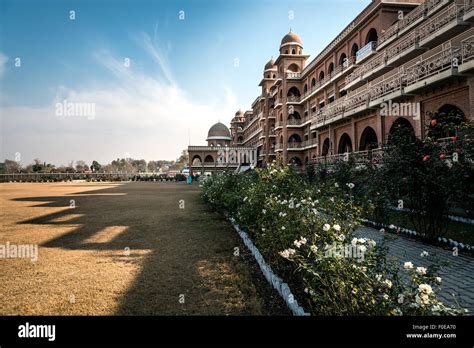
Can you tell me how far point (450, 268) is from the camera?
167 inches

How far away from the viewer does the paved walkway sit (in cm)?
329

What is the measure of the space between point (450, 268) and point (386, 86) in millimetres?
13538

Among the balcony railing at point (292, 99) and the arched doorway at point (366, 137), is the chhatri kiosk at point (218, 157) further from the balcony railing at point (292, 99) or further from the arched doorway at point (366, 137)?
the arched doorway at point (366, 137)

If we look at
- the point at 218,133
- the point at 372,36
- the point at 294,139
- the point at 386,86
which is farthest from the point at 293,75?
the point at 218,133

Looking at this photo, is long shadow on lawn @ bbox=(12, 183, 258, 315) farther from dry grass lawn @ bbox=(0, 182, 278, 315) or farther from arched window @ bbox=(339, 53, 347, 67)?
arched window @ bbox=(339, 53, 347, 67)

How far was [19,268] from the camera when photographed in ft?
14.4

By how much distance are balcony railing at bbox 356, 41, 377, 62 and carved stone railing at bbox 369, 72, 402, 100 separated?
313 cm

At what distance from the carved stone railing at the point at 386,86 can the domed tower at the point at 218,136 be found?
4809 cm

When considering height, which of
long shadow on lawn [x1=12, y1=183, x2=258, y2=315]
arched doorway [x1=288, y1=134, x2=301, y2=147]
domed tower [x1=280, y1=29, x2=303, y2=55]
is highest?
domed tower [x1=280, y1=29, x2=303, y2=55]

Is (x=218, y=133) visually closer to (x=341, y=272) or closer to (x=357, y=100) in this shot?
(x=357, y=100)

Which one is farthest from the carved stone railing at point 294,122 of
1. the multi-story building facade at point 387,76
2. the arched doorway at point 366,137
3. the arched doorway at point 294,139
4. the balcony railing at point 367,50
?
the balcony railing at point 367,50

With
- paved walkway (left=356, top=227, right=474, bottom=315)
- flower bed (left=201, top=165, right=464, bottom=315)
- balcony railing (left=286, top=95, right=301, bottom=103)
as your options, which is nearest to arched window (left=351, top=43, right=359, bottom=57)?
balcony railing (left=286, top=95, right=301, bottom=103)

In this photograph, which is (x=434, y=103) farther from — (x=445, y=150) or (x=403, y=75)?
(x=445, y=150)
